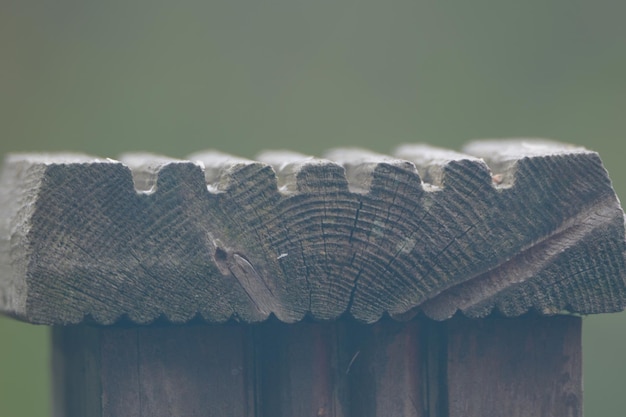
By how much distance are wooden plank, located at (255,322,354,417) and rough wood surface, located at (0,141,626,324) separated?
0.13 m

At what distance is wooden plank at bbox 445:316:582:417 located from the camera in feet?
5.69

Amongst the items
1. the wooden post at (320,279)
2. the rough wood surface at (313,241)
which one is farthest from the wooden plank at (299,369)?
the rough wood surface at (313,241)

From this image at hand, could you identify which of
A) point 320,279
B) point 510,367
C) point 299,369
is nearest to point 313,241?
point 320,279

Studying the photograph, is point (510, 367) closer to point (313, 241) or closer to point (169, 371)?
point (313, 241)

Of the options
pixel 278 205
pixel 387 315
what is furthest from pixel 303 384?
pixel 278 205

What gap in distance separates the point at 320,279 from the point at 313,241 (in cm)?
6

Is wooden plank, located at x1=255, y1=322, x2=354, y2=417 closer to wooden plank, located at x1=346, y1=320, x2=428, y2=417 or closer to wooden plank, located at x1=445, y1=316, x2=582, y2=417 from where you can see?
wooden plank, located at x1=346, y1=320, x2=428, y2=417

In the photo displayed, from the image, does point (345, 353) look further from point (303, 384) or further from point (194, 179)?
point (194, 179)

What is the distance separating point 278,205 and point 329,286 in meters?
0.16

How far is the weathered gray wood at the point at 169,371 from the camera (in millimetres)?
1633

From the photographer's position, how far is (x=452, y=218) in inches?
63.6

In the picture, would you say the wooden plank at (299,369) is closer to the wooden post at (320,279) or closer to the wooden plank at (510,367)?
the wooden post at (320,279)

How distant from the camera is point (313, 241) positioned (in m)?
1.60

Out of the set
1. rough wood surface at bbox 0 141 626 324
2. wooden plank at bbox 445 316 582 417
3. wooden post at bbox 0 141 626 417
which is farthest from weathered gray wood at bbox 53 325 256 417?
wooden plank at bbox 445 316 582 417
